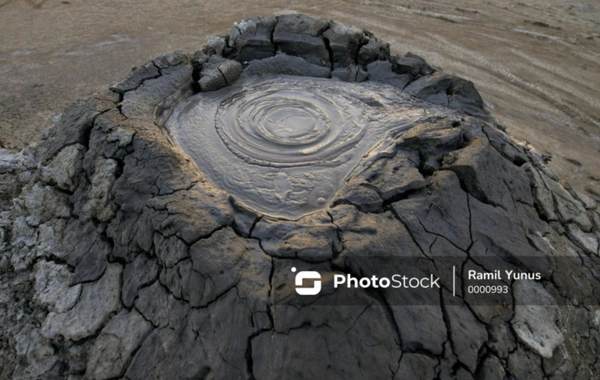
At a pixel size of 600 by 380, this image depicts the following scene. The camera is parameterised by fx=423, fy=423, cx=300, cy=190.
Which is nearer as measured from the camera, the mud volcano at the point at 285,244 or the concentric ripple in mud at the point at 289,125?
the mud volcano at the point at 285,244

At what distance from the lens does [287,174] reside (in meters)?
2.29

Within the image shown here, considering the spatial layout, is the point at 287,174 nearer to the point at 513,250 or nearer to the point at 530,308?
the point at 513,250

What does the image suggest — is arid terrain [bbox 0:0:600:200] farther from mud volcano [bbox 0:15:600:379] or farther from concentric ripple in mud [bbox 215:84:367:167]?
concentric ripple in mud [bbox 215:84:367:167]

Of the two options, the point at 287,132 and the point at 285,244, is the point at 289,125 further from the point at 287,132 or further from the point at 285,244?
the point at 285,244

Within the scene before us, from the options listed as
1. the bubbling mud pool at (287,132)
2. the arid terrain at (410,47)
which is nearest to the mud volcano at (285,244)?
the bubbling mud pool at (287,132)

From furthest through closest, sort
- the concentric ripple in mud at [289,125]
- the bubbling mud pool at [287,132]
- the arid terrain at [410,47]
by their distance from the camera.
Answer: the arid terrain at [410,47] → the concentric ripple in mud at [289,125] → the bubbling mud pool at [287,132]

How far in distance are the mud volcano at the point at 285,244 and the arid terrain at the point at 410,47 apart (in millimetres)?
2188

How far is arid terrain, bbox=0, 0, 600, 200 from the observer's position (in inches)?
187

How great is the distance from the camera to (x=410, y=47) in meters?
6.40

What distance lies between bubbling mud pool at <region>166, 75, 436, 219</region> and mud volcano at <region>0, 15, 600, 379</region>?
0.01 meters

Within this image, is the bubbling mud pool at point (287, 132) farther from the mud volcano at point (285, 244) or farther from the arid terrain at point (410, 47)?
the arid terrain at point (410, 47)

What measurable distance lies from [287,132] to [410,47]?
15.0ft

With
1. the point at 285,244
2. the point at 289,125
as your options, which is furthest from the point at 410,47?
the point at 285,244

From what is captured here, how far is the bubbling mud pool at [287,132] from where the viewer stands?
2.21 meters
